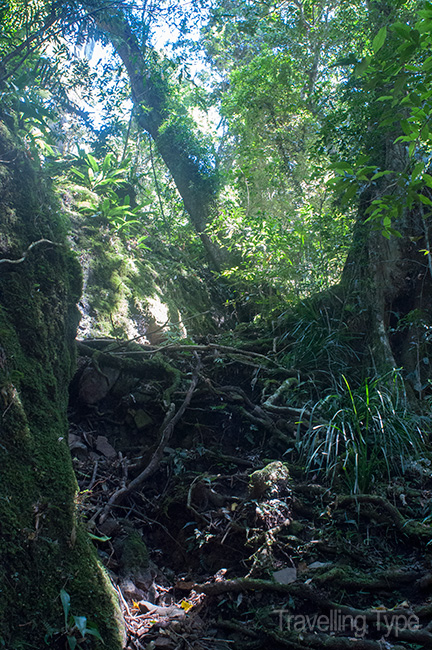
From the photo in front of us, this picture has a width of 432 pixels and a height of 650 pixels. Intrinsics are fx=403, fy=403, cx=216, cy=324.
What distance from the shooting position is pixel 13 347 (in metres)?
2.14

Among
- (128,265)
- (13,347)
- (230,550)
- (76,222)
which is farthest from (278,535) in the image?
(76,222)

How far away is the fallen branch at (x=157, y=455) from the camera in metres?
2.64

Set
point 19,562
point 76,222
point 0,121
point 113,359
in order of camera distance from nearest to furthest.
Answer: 1. point 19,562
2. point 0,121
3. point 113,359
4. point 76,222

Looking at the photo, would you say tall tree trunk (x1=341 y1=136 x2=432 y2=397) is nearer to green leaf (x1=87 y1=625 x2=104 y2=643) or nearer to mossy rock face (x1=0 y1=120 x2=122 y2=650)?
mossy rock face (x1=0 y1=120 x2=122 y2=650)

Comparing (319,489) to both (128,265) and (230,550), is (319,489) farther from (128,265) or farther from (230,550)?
(128,265)

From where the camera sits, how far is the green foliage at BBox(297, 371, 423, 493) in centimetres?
297

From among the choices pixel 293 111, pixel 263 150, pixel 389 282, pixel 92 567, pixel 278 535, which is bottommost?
pixel 278 535

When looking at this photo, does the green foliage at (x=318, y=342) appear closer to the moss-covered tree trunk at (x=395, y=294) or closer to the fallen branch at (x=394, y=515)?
the moss-covered tree trunk at (x=395, y=294)

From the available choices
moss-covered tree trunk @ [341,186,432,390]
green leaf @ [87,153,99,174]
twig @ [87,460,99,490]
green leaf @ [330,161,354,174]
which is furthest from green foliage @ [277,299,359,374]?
green leaf @ [87,153,99,174]

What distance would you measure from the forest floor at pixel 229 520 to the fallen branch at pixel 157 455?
0.04ft

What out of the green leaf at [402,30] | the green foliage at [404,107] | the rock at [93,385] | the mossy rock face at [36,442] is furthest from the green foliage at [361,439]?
the green leaf at [402,30]

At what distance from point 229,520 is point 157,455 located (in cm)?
70

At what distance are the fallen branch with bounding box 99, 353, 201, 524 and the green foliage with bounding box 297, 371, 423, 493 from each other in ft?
3.38

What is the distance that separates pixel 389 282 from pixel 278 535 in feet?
11.2
